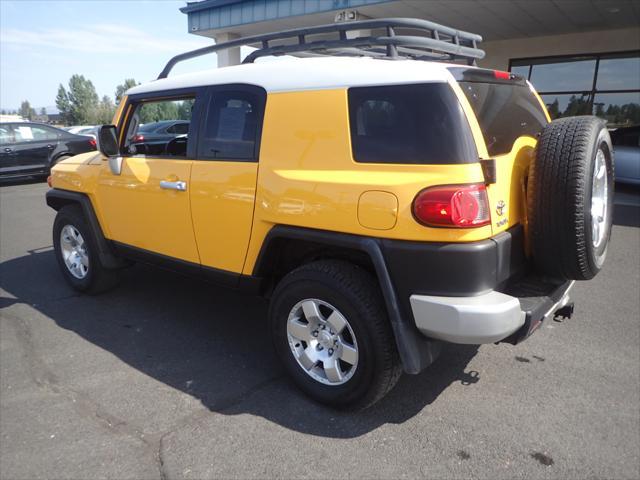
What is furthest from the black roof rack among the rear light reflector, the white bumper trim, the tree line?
the tree line

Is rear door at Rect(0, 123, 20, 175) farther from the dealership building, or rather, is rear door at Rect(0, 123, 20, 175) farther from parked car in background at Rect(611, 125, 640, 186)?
Result: parked car in background at Rect(611, 125, 640, 186)

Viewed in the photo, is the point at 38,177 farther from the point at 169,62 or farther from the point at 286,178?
the point at 286,178

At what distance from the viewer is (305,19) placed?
11383 mm

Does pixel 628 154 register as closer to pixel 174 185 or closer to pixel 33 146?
pixel 174 185

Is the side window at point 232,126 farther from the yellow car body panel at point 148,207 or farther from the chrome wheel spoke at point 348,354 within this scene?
the chrome wheel spoke at point 348,354

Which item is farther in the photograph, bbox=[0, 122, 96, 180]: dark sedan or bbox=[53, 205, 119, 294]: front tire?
bbox=[0, 122, 96, 180]: dark sedan

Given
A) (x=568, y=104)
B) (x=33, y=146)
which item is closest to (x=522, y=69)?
(x=568, y=104)

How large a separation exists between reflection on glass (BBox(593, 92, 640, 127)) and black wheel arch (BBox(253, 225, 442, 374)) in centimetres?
1186

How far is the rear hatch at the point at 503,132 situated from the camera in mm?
2420

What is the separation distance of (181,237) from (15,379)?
1.41 meters

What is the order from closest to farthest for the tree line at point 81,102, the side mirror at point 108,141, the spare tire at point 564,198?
the spare tire at point 564,198 < the side mirror at point 108,141 < the tree line at point 81,102

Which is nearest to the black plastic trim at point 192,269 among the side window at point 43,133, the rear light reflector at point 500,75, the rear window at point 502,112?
the rear window at point 502,112

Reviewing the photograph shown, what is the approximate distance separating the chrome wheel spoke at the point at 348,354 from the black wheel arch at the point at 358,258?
0.30 metres

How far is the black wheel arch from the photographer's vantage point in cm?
241
